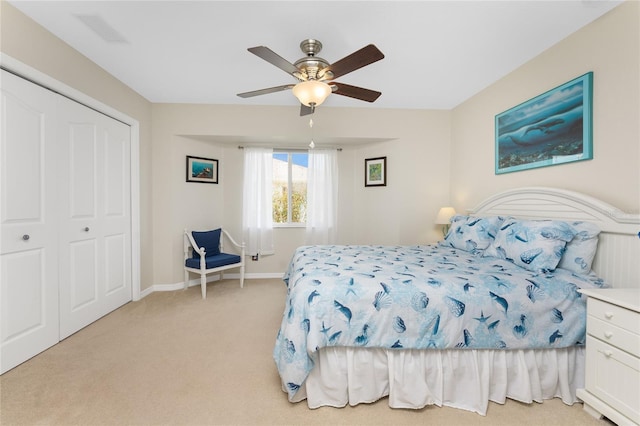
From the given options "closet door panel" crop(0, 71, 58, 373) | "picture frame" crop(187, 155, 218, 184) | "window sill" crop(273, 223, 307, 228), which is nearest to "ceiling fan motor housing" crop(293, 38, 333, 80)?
Answer: "closet door panel" crop(0, 71, 58, 373)

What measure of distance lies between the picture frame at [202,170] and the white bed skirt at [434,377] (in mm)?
3325

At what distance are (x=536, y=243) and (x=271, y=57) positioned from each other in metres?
2.28

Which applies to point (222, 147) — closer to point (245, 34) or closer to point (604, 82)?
point (245, 34)

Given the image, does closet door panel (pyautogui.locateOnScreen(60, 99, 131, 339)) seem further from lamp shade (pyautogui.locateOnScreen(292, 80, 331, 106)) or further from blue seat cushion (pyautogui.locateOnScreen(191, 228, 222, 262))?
A: lamp shade (pyautogui.locateOnScreen(292, 80, 331, 106))

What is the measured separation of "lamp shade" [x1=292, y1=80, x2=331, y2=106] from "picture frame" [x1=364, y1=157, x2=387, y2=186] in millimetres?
2317

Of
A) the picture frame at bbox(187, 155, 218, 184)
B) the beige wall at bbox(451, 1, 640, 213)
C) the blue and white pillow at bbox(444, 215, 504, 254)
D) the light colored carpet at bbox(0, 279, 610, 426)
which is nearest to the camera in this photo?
the light colored carpet at bbox(0, 279, 610, 426)

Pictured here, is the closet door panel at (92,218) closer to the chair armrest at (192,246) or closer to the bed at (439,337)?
the chair armrest at (192,246)

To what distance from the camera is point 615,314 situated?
1392 millimetres

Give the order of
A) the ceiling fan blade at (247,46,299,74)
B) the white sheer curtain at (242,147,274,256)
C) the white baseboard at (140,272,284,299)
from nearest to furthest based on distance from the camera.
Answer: the ceiling fan blade at (247,46,299,74), the white baseboard at (140,272,284,299), the white sheer curtain at (242,147,274,256)

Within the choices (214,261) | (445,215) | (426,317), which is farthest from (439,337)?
(214,261)

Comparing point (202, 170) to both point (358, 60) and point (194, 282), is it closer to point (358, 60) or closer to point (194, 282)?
point (194, 282)

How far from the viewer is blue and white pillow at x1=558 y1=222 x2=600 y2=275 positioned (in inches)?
72.0

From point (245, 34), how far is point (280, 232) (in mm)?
2873

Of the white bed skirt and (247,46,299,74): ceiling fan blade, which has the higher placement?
(247,46,299,74): ceiling fan blade
